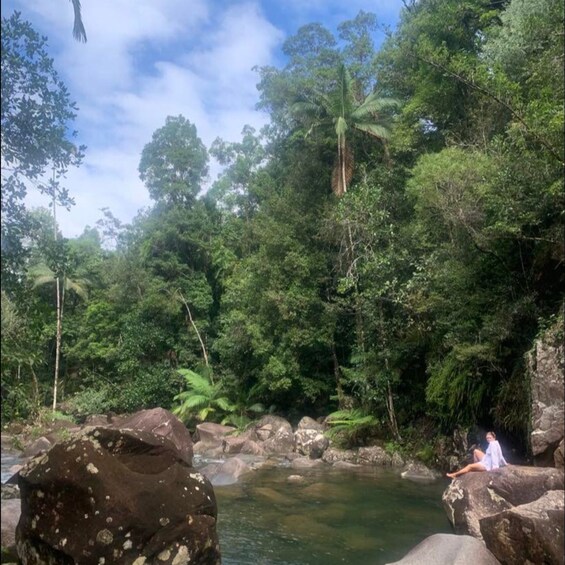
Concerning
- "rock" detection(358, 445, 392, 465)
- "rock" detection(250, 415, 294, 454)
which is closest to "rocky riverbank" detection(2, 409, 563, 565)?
"rock" detection(358, 445, 392, 465)

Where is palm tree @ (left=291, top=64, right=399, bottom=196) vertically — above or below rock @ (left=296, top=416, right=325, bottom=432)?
above

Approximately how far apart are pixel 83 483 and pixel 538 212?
945 centimetres

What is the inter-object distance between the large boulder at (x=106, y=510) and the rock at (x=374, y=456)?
35.1 feet

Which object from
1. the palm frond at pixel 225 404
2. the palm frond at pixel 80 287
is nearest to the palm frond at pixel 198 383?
the palm frond at pixel 225 404

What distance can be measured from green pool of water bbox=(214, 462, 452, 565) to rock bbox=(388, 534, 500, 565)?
143 cm

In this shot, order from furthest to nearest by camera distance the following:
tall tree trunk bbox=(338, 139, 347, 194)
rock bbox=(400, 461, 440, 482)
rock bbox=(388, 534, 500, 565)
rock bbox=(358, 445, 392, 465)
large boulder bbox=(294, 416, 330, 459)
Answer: tall tree trunk bbox=(338, 139, 347, 194)
large boulder bbox=(294, 416, 330, 459)
rock bbox=(358, 445, 392, 465)
rock bbox=(400, 461, 440, 482)
rock bbox=(388, 534, 500, 565)

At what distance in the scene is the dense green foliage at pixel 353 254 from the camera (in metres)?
12.0

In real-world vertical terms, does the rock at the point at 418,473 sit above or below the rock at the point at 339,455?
above

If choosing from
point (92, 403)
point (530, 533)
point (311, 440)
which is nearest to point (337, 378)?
point (311, 440)

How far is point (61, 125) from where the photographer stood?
5.46 metres

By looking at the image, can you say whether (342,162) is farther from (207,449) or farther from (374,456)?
(207,449)

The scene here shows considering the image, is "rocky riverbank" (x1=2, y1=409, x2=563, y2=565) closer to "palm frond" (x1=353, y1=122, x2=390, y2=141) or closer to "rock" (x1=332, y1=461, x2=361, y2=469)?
"rock" (x1=332, y1=461, x2=361, y2=469)

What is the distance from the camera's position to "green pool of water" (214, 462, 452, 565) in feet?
28.2

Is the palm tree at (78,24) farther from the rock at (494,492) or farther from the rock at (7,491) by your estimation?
the rock at (494,492)
